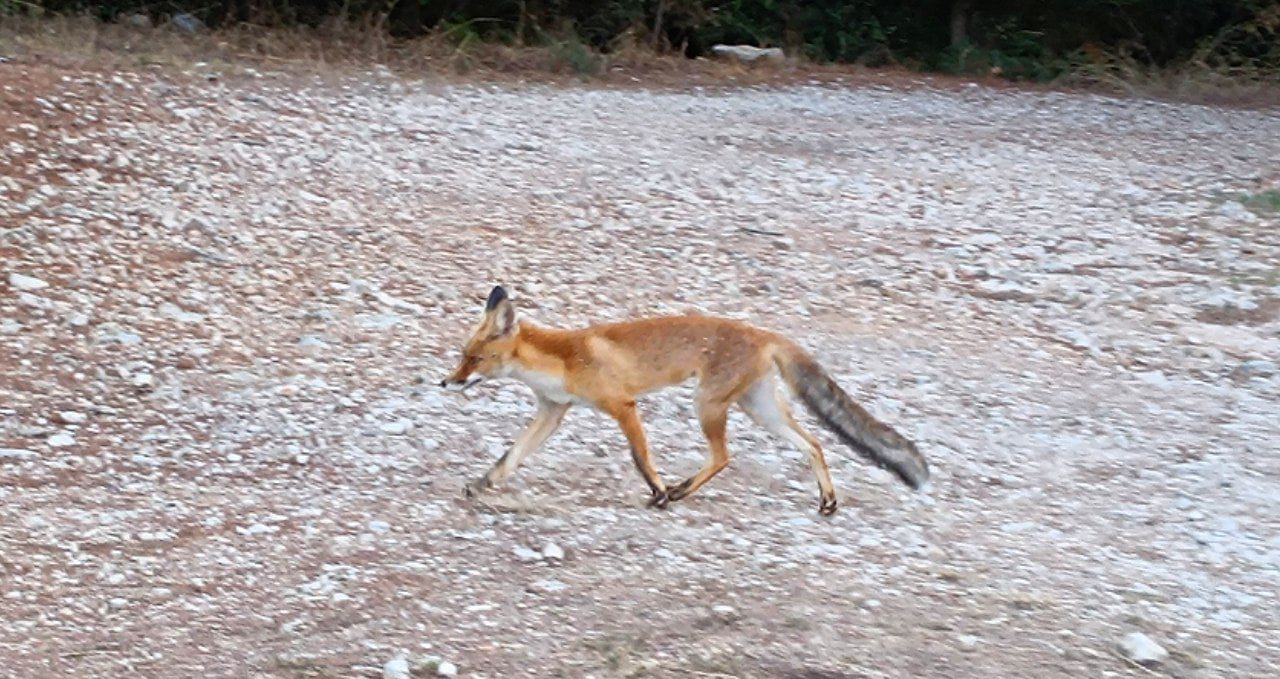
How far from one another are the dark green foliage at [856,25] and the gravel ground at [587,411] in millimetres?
3712

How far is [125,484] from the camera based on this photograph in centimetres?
618

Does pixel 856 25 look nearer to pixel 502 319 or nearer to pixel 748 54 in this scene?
pixel 748 54

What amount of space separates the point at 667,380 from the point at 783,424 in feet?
1.75

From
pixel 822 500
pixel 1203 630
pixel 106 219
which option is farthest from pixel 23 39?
pixel 1203 630

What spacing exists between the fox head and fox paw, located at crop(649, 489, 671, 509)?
79cm

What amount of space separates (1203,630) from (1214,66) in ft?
49.4

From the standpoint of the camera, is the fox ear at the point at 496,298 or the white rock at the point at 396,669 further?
the fox ear at the point at 496,298

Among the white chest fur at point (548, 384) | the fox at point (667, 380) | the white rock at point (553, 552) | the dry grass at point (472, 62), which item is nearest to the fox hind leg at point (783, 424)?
the fox at point (667, 380)

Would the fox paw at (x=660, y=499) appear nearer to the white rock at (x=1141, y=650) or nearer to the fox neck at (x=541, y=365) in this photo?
the fox neck at (x=541, y=365)

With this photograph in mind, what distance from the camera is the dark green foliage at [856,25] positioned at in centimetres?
1695

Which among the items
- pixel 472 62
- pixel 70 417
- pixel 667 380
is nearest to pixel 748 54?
pixel 472 62

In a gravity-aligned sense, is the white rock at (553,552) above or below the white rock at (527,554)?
above

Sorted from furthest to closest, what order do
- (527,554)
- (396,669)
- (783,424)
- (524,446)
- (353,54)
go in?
(353,54) < (783,424) < (524,446) < (527,554) < (396,669)

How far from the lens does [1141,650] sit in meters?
5.09
